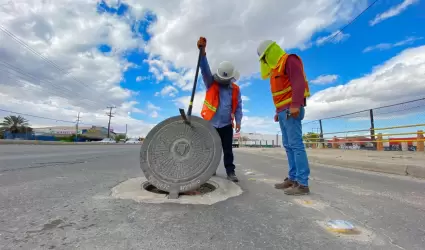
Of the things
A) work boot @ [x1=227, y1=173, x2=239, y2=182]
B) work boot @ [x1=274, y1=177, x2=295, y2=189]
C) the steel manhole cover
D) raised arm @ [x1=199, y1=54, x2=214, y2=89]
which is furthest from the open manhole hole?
raised arm @ [x1=199, y1=54, x2=214, y2=89]

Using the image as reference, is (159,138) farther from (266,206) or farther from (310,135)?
(310,135)

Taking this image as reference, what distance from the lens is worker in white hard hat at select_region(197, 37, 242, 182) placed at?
348cm

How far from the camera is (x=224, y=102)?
358 centimetres

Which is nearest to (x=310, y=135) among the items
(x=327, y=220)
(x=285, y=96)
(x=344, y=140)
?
(x=344, y=140)

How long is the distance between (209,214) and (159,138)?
1.08 m

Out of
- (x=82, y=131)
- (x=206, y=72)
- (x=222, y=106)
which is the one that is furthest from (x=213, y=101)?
(x=82, y=131)

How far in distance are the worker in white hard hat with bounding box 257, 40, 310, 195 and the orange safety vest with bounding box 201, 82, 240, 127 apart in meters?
0.68

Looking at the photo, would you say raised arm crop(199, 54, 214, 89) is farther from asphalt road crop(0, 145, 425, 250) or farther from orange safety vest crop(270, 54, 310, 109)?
asphalt road crop(0, 145, 425, 250)

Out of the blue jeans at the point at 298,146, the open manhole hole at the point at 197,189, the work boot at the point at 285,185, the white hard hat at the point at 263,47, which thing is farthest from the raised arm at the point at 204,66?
the work boot at the point at 285,185

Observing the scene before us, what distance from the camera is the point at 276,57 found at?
2.82m

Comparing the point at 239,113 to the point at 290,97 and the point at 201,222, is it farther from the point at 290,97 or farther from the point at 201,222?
the point at 201,222

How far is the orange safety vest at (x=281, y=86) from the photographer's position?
8.71ft

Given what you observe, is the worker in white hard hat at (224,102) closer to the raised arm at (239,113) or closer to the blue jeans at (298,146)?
the raised arm at (239,113)

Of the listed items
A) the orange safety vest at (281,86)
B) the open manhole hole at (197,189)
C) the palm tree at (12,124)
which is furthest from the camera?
the palm tree at (12,124)
